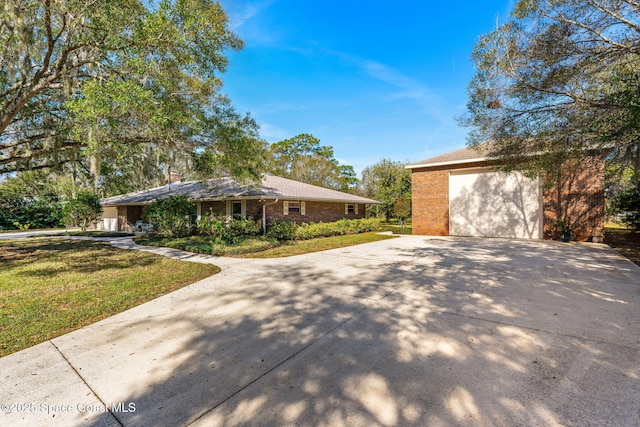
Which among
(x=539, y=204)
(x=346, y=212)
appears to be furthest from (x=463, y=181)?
(x=346, y=212)

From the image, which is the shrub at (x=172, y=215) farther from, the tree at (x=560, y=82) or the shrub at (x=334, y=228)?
the tree at (x=560, y=82)

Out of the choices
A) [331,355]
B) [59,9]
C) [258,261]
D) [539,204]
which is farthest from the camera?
[539,204]

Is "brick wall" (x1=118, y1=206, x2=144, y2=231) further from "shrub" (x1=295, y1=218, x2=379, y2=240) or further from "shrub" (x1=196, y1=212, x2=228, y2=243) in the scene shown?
"shrub" (x1=295, y1=218, x2=379, y2=240)

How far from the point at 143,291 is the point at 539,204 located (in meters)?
15.5

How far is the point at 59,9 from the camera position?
5750 millimetres

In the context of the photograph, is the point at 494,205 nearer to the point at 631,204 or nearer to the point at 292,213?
the point at 631,204

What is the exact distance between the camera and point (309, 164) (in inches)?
1254

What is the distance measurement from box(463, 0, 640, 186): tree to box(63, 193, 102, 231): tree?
21156 mm

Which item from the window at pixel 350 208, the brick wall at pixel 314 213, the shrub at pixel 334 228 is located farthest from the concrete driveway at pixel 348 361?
the window at pixel 350 208

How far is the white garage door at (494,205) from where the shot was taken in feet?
42.8

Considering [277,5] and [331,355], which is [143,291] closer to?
[331,355]

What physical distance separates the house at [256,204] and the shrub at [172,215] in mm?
1116

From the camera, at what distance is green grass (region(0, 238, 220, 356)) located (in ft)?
12.4

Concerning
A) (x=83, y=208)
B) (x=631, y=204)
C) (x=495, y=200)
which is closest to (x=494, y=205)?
(x=495, y=200)
